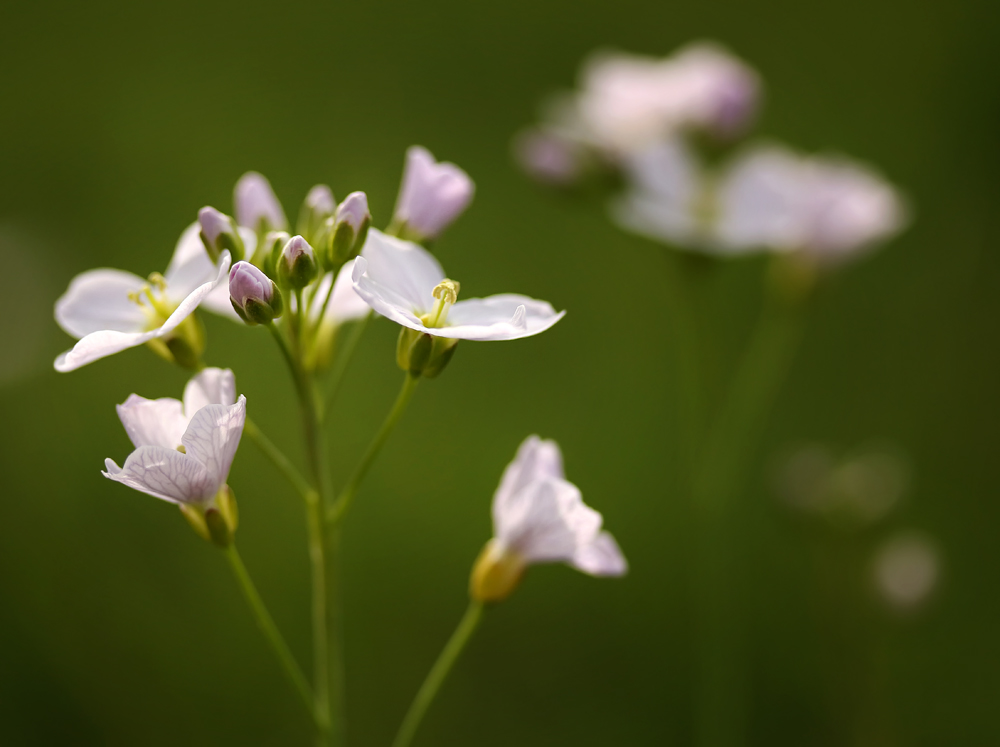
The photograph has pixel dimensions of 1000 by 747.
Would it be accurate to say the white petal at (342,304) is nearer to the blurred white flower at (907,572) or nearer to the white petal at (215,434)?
the white petal at (215,434)

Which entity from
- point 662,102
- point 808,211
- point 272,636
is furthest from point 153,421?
point 662,102

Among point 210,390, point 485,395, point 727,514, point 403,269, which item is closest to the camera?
point 210,390

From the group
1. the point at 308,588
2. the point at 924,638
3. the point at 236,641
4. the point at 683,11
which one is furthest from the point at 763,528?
the point at 683,11

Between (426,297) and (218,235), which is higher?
(218,235)

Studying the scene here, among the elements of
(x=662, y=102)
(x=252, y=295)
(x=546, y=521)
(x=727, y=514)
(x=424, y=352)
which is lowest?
(x=727, y=514)

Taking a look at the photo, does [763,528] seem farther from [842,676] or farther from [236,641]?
[236,641]

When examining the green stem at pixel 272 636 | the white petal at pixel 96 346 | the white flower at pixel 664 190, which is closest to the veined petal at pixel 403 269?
Result: the white petal at pixel 96 346

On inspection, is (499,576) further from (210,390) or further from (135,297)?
(135,297)
